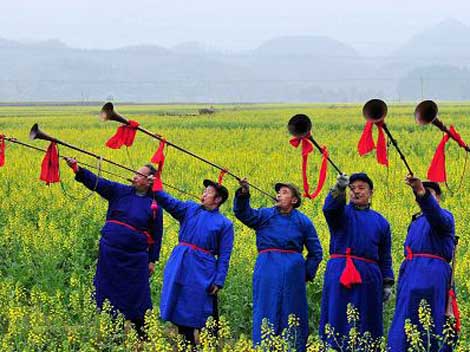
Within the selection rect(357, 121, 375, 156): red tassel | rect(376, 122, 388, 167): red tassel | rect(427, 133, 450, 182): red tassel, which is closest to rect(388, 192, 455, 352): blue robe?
rect(427, 133, 450, 182): red tassel

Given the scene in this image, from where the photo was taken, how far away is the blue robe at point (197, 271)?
248 inches

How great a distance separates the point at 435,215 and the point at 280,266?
147 cm

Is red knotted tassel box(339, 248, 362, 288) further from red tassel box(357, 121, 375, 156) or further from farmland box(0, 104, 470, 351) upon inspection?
red tassel box(357, 121, 375, 156)

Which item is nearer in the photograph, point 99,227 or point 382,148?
point 382,148

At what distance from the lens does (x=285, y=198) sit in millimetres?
6137

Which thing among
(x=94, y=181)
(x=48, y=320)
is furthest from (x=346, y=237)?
(x=48, y=320)

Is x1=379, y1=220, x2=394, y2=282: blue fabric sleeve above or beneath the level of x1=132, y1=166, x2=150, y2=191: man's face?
beneath

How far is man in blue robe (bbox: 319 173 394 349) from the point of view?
5836mm

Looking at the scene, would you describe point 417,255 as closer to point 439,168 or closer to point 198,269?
point 439,168

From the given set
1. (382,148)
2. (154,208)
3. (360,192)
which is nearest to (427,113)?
(382,148)

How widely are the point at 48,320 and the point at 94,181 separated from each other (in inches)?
58.4

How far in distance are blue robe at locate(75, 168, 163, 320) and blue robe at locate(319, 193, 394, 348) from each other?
6.13ft

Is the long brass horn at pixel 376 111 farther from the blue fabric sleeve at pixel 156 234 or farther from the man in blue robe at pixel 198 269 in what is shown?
the blue fabric sleeve at pixel 156 234

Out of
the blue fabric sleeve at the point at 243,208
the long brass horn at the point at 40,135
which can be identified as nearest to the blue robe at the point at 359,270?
the blue fabric sleeve at the point at 243,208
